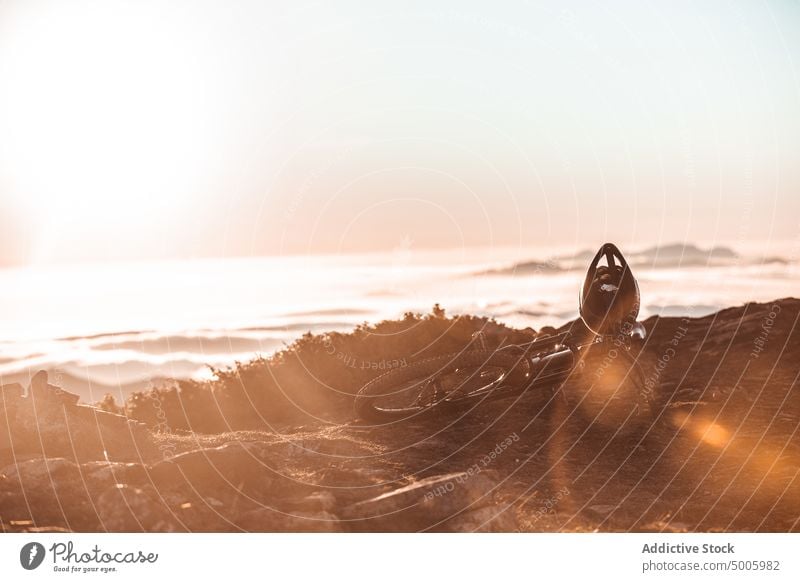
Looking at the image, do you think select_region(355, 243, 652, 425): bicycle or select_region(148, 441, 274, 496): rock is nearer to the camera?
select_region(148, 441, 274, 496): rock

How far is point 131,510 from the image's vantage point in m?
16.1

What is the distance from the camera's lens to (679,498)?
1705 centimetres

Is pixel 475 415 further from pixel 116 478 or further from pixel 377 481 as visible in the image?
pixel 116 478

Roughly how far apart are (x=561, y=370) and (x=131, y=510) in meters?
9.92

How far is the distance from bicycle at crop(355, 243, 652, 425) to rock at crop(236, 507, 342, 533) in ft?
13.4

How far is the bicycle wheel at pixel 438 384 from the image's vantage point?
65.2 feet

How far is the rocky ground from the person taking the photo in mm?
16188

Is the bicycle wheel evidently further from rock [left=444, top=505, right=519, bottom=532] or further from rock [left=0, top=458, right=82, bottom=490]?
rock [left=0, top=458, right=82, bottom=490]

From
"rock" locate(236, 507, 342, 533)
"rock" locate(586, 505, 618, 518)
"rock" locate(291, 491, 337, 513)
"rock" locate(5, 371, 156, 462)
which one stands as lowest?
"rock" locate(586, 505, 618, 518)

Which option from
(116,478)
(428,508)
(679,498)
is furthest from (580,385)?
(116,478)

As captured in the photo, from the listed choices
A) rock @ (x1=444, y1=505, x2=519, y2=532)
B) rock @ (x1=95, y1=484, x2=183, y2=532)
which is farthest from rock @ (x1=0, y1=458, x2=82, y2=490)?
rock @ (x1=444, y1=505, x2=519, y2=532)

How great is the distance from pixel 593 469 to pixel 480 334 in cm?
573

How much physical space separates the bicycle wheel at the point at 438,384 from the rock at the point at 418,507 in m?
3.75
